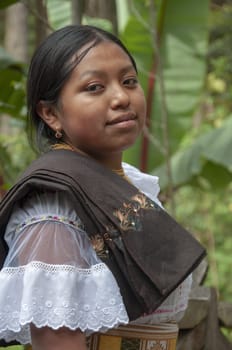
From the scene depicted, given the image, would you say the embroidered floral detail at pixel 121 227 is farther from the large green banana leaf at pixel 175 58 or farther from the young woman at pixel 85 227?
the large green banana leaf at pixel 175 58

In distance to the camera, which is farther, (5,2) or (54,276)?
(5,2)

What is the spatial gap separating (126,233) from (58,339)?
25cm

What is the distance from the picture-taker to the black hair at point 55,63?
194 cm

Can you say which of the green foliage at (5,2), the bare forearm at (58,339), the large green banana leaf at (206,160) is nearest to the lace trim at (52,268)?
the bare forearm at (58,339)

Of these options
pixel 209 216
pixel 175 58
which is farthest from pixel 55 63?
pixel 209 216

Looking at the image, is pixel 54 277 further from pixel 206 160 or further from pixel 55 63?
pixel 206 160

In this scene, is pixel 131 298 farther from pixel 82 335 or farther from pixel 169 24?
pixel 169 24

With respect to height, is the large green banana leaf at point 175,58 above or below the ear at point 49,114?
below

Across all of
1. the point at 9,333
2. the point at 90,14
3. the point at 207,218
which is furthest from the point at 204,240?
the point at 9,333

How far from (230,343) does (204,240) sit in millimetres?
5338

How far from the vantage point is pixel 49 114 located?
201cm

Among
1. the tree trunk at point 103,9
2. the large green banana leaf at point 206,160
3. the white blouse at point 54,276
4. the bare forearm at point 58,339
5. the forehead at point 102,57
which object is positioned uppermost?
the forehead at point 102,57

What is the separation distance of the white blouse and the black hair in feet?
0.80

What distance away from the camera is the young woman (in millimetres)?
1782
